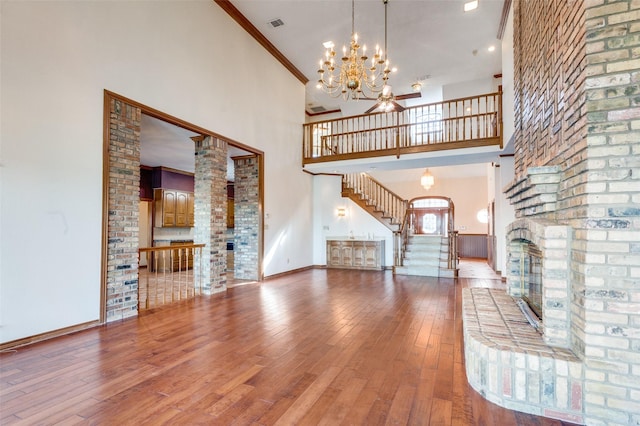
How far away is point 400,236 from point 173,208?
7084 millimetres

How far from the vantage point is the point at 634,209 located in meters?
1.82

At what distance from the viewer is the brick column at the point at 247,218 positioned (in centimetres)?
695

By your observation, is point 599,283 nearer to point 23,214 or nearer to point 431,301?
point 431,301

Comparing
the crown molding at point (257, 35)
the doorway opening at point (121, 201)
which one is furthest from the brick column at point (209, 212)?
the crown molding at point (257, 35)

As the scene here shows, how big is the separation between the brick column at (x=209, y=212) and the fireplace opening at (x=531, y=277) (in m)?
4.80

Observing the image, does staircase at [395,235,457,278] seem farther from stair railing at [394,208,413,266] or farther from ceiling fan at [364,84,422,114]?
ceiling fan at [364,84,422,114]

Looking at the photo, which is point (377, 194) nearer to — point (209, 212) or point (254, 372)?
point (209, 212)

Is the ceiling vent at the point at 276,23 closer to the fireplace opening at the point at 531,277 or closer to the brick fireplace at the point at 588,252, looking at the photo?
the brick fireplace at the point at 588,252

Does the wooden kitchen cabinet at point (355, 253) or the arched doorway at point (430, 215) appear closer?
the wooden kitchen cabinet at point (355, 253)

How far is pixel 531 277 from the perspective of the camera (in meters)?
3.28

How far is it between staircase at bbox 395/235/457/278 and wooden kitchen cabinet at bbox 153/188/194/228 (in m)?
6.92

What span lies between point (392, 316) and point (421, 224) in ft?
29.6

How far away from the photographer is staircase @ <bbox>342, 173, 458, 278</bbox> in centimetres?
805

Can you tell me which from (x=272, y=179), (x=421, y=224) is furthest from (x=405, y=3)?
(x=421, y=224)
